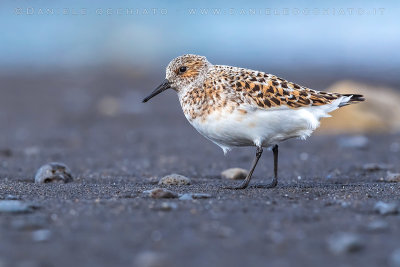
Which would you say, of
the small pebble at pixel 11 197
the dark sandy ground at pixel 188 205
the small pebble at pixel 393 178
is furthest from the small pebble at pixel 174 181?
the small pebble at pixel 393 178

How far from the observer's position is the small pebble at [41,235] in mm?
3843

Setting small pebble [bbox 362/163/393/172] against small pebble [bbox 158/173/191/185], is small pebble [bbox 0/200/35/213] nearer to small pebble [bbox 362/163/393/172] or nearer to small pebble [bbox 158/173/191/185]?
small pebble [bbox 158/173/191/185]

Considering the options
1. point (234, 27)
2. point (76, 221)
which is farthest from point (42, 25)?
point (76, 221)

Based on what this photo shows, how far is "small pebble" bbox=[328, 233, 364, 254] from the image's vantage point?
3.62 metres

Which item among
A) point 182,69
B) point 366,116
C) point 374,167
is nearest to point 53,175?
point 182,69

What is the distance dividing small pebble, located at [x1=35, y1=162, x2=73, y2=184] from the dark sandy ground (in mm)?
180

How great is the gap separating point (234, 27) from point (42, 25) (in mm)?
7920

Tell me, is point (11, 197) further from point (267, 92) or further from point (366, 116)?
point (366, 116)

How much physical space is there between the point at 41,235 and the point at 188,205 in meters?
1.28

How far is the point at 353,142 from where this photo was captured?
31.6 ft

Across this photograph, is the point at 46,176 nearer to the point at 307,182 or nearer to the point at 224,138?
the point at 224,138

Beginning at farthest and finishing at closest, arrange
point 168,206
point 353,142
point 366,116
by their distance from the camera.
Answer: point 366,116
point 353,142
point 168,206

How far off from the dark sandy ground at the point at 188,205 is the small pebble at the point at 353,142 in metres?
0.09

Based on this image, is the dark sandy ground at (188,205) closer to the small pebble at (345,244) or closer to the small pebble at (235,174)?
the small pebble at (345,244)
